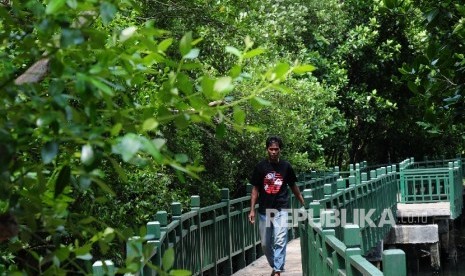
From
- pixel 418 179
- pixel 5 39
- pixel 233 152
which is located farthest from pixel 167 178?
pixel 418 179

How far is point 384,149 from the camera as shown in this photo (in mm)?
34750

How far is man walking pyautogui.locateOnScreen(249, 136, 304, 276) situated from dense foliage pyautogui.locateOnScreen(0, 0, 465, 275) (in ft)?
2.27

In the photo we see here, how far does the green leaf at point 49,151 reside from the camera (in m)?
2.52

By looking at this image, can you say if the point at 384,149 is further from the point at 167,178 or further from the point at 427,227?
the point at 167,178

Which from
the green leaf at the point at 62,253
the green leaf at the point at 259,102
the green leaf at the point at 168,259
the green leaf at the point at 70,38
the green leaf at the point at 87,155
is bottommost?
the green leaf at the point at 168,259

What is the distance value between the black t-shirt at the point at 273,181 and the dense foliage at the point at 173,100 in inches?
27.0

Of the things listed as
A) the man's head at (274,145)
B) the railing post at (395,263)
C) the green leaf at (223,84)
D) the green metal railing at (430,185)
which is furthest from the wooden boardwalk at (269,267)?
the green leaf at (223,84)

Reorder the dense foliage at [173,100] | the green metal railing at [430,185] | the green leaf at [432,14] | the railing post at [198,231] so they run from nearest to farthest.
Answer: the dense foliage at [173,100] → the green leaf at [432,14] → the railing post at [198,231] → the green metal railing at [430,185]

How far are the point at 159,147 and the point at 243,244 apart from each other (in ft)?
37.9

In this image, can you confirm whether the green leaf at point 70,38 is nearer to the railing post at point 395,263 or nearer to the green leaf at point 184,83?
the green leaf at point 184,83

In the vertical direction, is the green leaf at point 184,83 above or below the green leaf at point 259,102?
above

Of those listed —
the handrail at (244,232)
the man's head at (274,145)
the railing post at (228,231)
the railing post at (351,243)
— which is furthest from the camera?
the railing post at (228,231)

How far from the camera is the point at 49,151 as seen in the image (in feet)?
8.37

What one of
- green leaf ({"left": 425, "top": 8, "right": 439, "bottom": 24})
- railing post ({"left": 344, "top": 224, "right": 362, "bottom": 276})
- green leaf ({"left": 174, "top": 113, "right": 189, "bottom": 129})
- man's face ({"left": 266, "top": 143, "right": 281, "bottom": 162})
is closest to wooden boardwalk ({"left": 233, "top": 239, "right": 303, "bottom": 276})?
man's face ({"left": 266, "top": 143, "right": 281, "bottom": 162})
